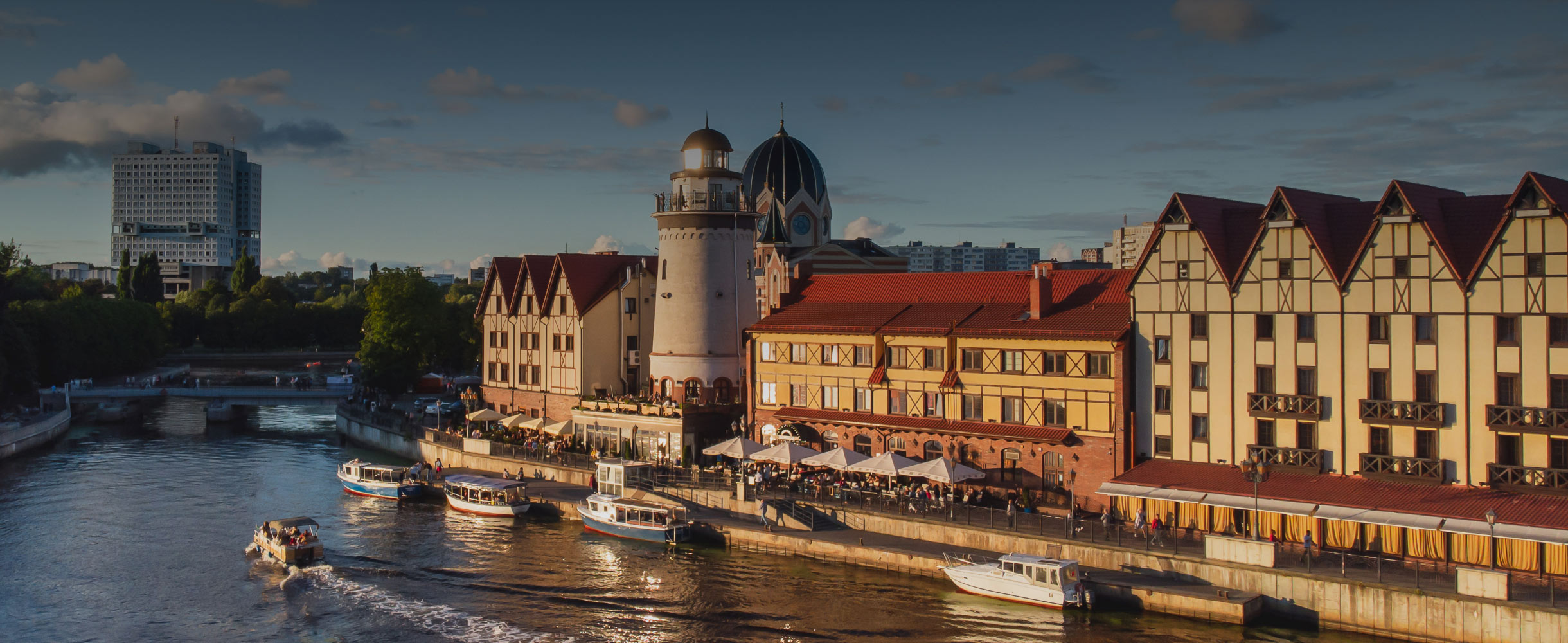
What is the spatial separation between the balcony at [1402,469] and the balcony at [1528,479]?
1.63 m

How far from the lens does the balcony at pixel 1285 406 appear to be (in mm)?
45812

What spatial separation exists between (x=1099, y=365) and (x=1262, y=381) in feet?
21.4

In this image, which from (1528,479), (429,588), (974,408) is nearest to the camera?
(1528,479)

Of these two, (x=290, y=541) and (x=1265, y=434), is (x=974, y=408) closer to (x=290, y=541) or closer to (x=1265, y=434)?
(x=1265, y=434)

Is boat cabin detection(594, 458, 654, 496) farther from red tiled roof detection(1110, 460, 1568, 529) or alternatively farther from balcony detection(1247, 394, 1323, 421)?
balcony detection(1247, 394, 1323, 421)

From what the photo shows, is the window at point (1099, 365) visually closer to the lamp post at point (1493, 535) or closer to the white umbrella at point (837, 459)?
the white umbrella at point (837, 459)

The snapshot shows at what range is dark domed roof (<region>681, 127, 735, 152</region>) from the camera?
7138 centimetres

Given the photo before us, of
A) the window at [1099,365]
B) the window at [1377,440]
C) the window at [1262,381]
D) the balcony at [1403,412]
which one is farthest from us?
the window at [1099,365]

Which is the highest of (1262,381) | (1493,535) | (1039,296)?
(1039,296)

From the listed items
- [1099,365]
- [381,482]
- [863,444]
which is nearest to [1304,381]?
[1099,365]

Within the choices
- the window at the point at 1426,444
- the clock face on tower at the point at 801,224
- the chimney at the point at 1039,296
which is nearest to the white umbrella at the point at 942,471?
the chimney at the point at 1039,296

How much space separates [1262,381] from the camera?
47.6 meters

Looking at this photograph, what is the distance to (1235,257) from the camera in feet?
161

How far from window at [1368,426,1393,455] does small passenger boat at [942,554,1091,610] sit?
1219cm
